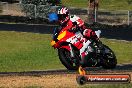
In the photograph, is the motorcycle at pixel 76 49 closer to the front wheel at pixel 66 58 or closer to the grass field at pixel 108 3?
the front wheel at pixel 66 58

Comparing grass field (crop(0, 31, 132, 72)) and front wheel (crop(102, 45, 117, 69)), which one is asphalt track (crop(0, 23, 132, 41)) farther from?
front wheel (crop(102, 45, 117, 69))

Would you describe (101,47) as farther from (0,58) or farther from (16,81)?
(0,58)

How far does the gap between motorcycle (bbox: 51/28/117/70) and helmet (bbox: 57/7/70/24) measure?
1.15ft

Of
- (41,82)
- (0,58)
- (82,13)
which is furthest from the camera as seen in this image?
(82,13)

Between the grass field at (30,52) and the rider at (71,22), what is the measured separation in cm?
633

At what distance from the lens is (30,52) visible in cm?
2611

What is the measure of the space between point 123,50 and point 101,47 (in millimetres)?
11212

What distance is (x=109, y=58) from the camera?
1586 cm

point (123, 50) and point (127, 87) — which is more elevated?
point (127, 87)

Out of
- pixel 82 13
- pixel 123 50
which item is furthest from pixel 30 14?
pixel 123 50

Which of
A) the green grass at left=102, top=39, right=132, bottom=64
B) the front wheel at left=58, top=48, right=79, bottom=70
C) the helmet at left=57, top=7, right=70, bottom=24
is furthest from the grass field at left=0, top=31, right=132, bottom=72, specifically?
the helmet at left=57, top=7, right=70, bottom=24

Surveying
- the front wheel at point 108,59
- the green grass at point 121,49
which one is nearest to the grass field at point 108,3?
the green grass at point 121,49

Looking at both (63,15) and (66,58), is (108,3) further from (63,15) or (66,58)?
(63,15)

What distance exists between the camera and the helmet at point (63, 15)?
582 inches
